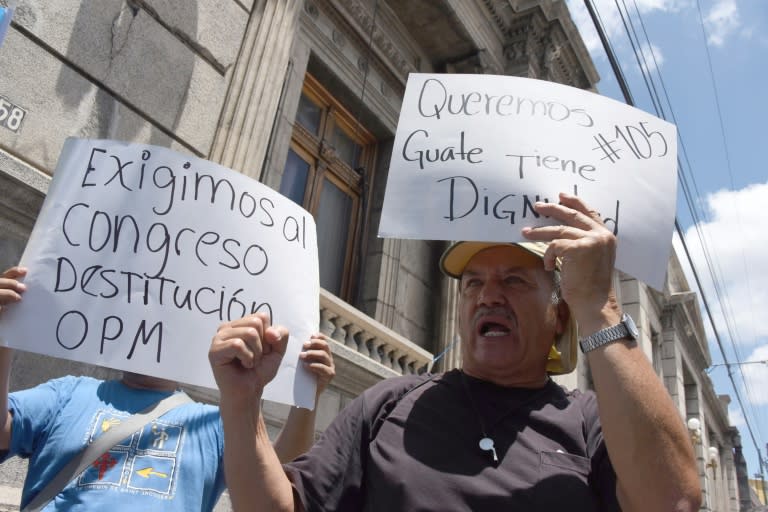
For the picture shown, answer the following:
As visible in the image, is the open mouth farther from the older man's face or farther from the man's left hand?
the man's left hand

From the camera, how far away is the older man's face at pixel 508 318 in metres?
1.54

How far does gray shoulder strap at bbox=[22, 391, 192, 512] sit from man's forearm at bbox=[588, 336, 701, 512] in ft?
4.64

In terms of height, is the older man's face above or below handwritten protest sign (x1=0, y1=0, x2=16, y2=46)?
below

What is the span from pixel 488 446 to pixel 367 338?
4.28 m

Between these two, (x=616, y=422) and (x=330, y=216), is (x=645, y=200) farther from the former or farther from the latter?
(x=330, y=216)

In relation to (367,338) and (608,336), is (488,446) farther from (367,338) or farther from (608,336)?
(367,338)

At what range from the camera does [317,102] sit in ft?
21.4

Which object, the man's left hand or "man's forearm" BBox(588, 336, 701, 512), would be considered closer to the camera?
"man's forearm" BBox(588, 336, 701, 512)

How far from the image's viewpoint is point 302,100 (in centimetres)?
632

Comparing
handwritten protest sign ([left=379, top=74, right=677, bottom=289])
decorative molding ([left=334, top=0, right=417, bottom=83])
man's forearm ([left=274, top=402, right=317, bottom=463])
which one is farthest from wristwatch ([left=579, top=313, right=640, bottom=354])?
decorative molding ([left=334, top=0, right=417, bottom=83])

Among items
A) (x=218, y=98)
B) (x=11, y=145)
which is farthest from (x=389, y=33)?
(x=11, y=145)

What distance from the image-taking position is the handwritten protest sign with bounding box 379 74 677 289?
62.6 inches

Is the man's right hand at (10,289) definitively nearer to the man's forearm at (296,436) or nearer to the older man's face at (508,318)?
the man's forearm at (296,436)

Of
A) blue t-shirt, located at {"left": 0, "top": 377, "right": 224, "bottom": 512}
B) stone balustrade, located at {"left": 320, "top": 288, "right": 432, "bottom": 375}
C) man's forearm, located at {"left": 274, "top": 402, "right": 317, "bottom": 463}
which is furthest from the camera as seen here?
stone balustrade, located at {"left": 320, "top": 288, "right": 432, "bottom": 375}
